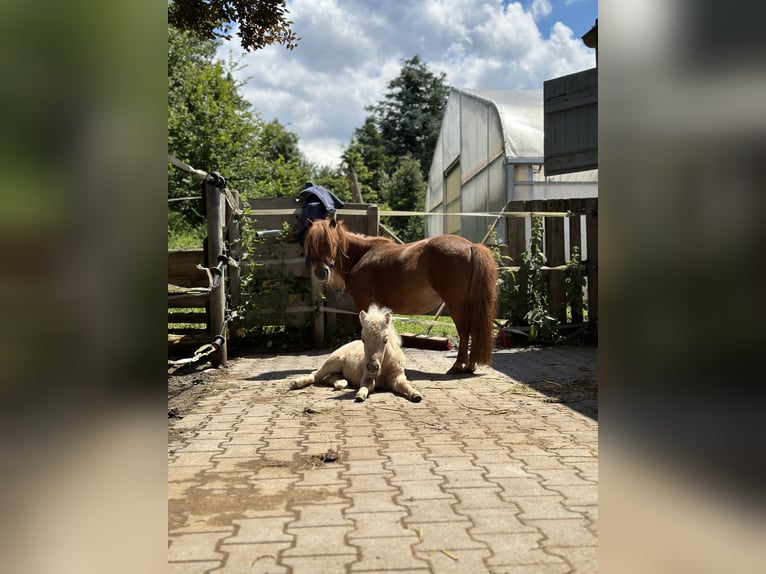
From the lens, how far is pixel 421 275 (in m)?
6.73

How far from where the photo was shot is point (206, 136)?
16328 millimetres

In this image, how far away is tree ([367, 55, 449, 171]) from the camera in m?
39.0

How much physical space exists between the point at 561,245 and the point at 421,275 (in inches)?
137

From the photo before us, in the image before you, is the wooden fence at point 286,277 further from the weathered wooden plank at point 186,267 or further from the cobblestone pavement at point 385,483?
the cobblestone pavement at point 385,483

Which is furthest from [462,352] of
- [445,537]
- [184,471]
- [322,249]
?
[445,537]

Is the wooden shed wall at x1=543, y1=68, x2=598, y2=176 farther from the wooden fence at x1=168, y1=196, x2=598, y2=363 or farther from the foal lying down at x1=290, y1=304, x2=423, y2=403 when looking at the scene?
the foal lying down at x1=290, y1=304, x2=423, y2=403

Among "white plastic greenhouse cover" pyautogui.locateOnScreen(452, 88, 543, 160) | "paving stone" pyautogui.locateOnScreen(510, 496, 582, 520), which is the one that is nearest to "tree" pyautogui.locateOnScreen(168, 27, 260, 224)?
"white plastic greenhouse cover" pyautogui.locateOnScreen(452, 88, 543, 160)

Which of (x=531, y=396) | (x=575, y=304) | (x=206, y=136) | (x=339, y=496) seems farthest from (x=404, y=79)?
(x=339, y=496)

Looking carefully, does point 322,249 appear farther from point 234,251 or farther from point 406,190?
point 406,190

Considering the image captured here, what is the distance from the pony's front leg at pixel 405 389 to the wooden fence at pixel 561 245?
4433 mm

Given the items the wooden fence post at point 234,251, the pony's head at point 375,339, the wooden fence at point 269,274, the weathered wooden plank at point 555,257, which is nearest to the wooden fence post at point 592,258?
the weathered wooden plank at point 555,257
